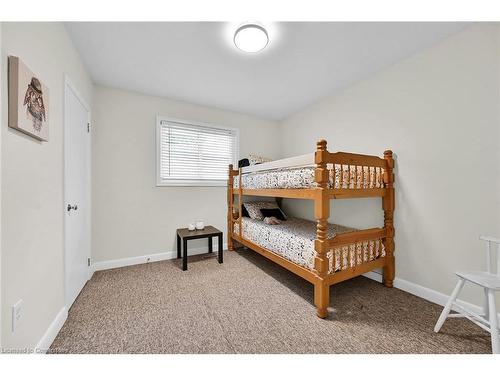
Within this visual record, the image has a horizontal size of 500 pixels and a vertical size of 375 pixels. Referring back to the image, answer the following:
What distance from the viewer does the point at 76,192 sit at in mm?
1853

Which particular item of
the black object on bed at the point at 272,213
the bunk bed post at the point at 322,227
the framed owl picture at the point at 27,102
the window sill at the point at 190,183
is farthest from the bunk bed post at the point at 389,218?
the framed owl picture at the point at 27,102

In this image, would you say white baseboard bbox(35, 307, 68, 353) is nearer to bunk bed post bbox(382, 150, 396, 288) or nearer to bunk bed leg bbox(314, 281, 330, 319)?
bunk bed leg bbox(314, 281, 330, 319)

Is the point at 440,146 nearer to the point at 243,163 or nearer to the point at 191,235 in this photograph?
the point at 243,163

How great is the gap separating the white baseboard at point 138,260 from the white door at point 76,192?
266 millimetres

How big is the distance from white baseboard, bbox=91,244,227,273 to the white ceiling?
2.22m

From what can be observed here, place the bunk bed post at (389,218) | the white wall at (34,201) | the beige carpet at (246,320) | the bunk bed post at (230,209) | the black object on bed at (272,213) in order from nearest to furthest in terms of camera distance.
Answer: the white wall at (34,201) → the beige carpet at (246,320) → the bunk bed post at (389,218) → the black object on bed at (272,213) → the bunk bed post at (230,209)

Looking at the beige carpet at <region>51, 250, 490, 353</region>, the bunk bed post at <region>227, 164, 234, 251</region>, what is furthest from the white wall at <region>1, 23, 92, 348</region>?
the bunk bed post at <region>227, 164, 234, 251</region>

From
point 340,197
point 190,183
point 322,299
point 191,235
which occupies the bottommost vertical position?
point 322,299

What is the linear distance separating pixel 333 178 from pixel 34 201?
2.05 metres

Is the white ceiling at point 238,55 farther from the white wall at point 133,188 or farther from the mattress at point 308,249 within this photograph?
the mattress at point 308,249

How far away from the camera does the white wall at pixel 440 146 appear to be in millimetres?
1482

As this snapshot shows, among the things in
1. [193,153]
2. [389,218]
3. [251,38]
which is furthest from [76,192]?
[389,218]
